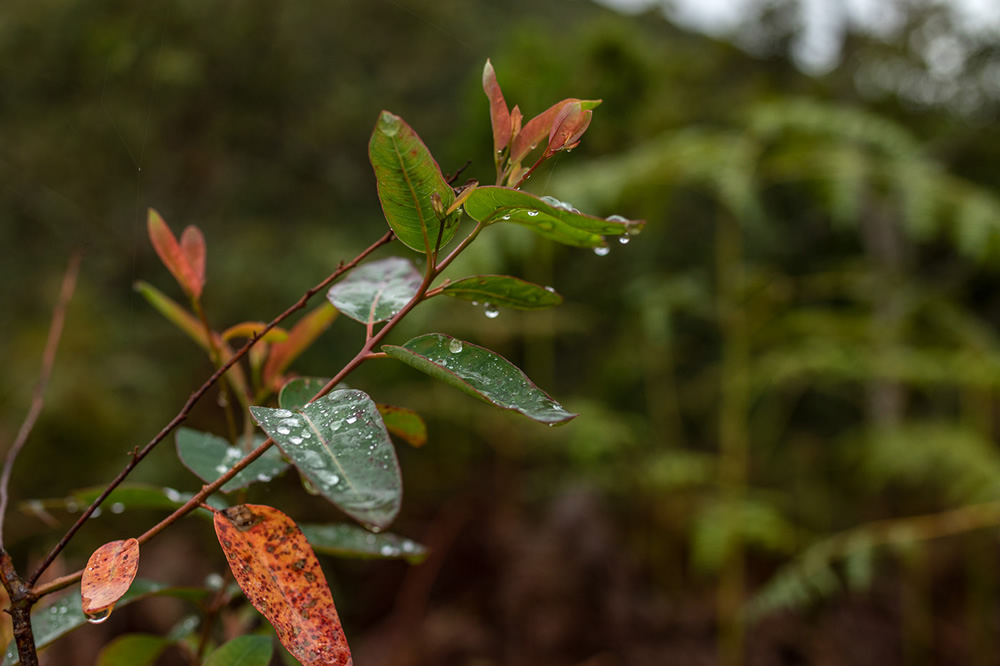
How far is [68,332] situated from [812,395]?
14.2 ft

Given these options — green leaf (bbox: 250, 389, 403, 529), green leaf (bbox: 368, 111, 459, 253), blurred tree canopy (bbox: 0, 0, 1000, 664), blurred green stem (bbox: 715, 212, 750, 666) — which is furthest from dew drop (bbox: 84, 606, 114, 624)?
blurred green stem (bbox: 715, 212, 750, 666)

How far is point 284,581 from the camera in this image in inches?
10.6

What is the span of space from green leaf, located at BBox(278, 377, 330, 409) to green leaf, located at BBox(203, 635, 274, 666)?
15 cm

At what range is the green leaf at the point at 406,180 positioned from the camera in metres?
0.27

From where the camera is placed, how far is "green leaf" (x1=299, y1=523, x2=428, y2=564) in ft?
1.29

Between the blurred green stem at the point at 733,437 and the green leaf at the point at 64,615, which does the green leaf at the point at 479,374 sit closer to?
the green leaf at the point at 64,615

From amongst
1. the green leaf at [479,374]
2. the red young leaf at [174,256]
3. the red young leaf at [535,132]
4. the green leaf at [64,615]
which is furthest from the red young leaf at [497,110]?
the green leaf at [64,615]

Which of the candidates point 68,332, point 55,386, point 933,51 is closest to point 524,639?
point 55,386

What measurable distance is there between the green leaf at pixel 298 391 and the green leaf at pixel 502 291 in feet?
0.30

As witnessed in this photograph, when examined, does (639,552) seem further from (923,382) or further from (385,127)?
(385,127)

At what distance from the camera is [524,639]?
1.44 metres

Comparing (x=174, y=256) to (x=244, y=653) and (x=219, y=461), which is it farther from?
(x=244, y=653)

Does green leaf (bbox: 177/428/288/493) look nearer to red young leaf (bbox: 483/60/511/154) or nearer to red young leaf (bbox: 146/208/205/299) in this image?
red young leaf (bbox: 146/208/205/299)

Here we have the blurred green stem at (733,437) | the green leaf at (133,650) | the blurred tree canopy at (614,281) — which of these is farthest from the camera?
the blurred tree canopy at (614,281)
